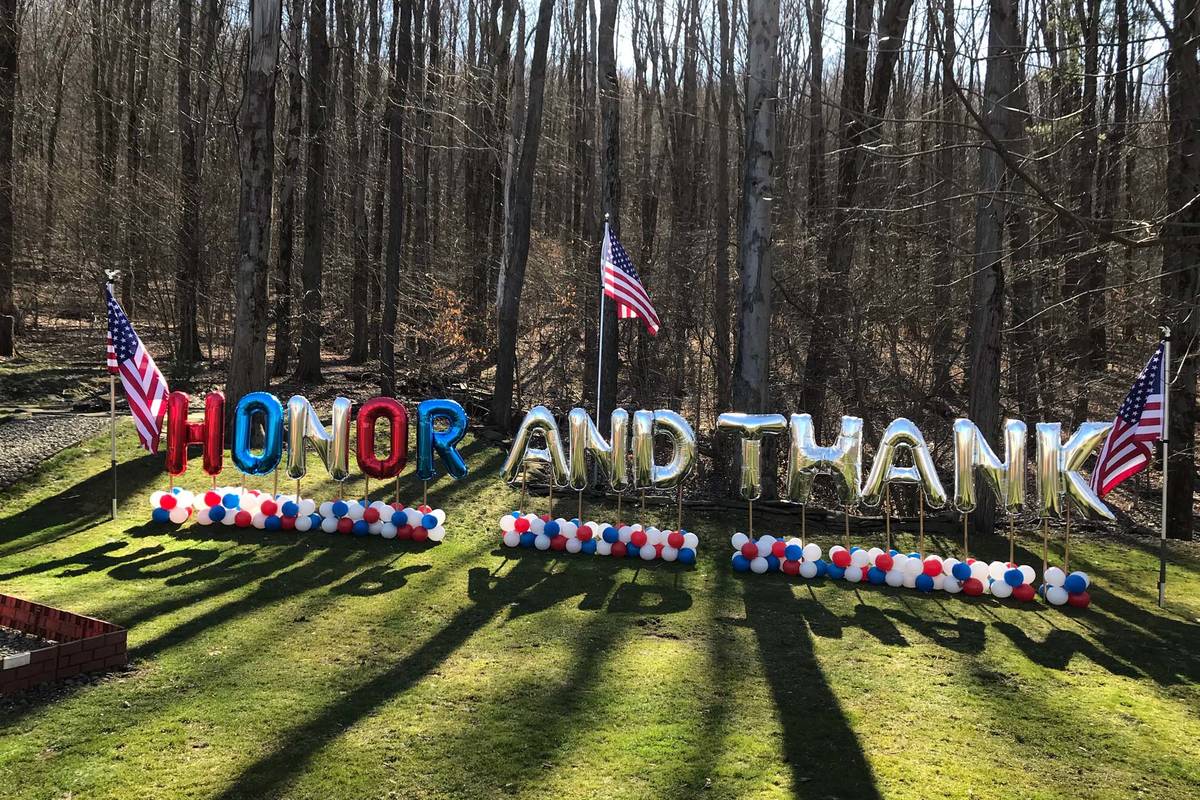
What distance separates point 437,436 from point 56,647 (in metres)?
4.45

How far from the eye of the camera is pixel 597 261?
1673cm

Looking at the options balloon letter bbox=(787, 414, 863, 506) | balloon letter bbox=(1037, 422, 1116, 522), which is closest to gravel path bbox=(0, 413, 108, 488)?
balloon letter bbox=(787, 414, 863, 506)

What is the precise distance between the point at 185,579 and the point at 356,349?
47.3 feet

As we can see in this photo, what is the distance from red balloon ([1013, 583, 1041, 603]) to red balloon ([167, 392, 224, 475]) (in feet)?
26.6

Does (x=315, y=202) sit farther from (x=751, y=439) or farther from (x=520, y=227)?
(x=751, y=439)

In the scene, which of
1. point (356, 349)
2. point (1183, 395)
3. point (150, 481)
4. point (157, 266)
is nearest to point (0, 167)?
point (157, 266)

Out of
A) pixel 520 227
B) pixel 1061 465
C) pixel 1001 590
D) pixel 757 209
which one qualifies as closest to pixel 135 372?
pixel 520 227

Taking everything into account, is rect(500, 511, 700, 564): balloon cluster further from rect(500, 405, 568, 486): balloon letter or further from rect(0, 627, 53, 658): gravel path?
rect(0, 627, 53, 658): gravel path

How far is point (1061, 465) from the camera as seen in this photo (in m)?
7.86

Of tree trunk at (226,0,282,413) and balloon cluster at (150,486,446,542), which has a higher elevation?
tree trunk at (226,0,282,413)

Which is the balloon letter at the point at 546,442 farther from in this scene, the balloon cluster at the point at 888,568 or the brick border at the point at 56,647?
the brick border at the point at 56,647

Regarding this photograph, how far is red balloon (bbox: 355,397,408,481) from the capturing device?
9.50m

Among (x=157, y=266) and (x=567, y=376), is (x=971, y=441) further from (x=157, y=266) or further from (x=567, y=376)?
(x=157, y=266)

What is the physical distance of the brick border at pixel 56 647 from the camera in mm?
5355
